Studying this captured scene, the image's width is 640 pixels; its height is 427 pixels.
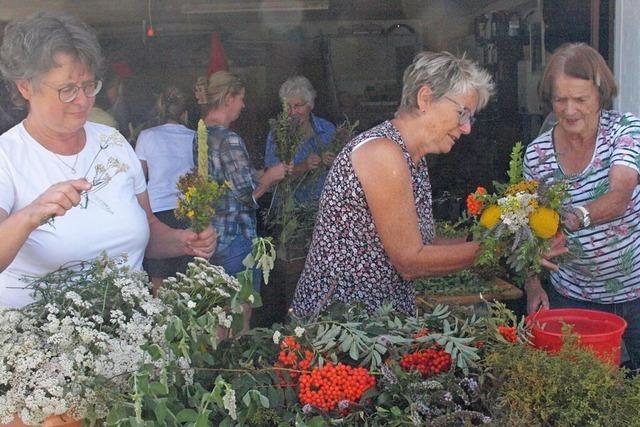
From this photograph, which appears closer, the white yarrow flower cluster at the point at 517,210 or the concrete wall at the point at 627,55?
the white yarrow flower cluster at the point at 517,210

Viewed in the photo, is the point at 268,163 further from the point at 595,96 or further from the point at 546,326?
the point at 546,326

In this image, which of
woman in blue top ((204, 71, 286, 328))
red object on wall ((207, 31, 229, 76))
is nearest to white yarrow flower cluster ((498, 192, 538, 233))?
woman in blue top ((204, 71, 286, 328))

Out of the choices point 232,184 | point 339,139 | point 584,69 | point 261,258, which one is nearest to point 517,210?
point 261,258

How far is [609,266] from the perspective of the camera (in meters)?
2.43

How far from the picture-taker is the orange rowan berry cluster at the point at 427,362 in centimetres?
158

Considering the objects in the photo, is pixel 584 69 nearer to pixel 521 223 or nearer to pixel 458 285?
pixel 521 223

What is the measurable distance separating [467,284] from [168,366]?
2.09 metres

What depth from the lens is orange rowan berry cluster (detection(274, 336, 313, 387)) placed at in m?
1.57

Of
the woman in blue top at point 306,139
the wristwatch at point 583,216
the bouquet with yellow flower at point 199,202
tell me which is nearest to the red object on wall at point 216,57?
the woman in blue top at point 306,139

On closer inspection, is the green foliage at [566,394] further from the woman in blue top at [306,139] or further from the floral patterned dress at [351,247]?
the woman in blue top at [306,139]

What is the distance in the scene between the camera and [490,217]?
1856 millimetres

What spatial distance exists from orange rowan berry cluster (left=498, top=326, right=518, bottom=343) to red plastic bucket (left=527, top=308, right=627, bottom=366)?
53 millimetres

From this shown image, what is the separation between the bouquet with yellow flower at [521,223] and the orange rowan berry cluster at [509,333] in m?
0.20

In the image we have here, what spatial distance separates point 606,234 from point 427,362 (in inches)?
43.2
